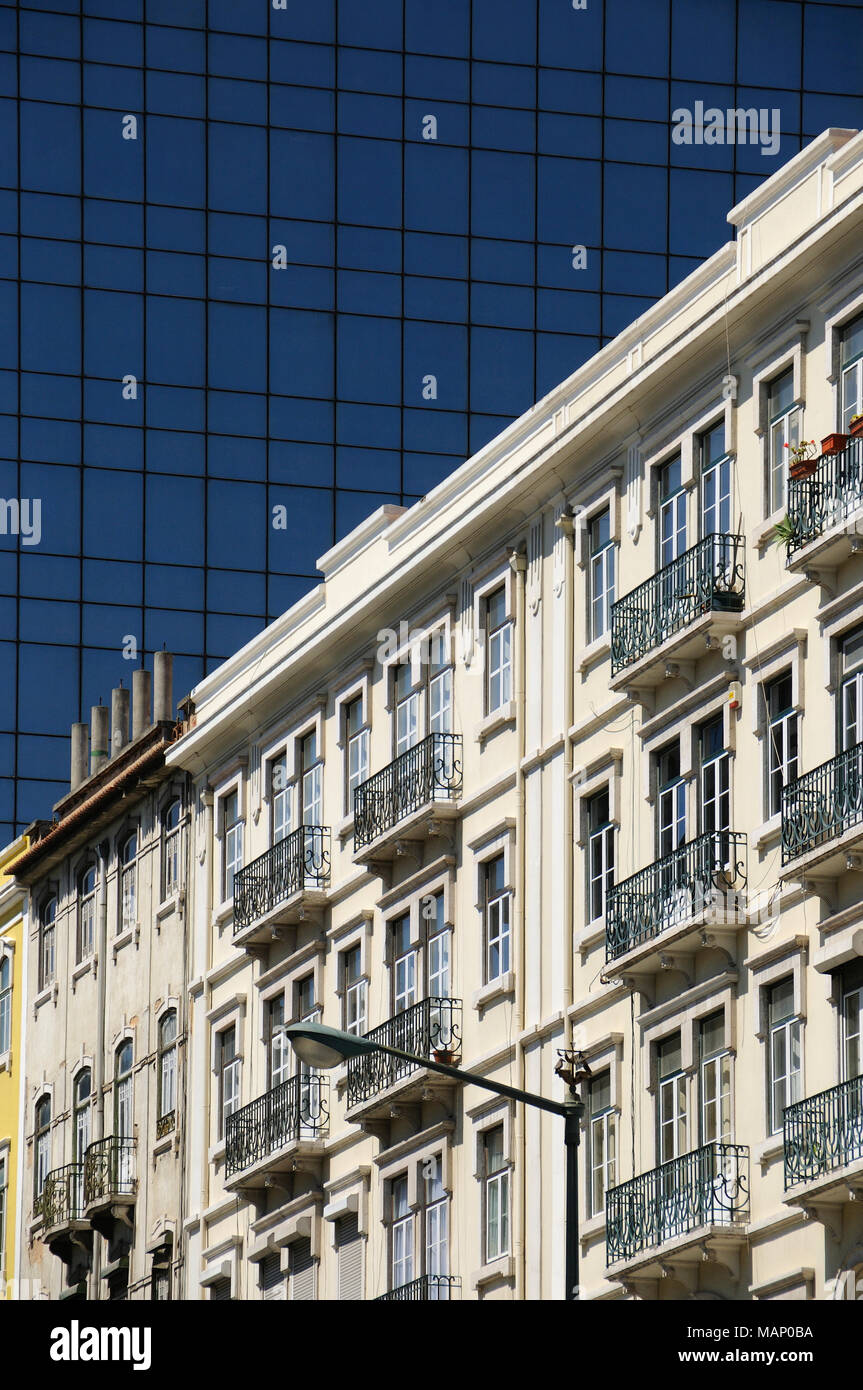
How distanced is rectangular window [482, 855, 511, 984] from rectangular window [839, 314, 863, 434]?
11.8 metres

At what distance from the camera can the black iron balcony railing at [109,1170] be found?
68312mm

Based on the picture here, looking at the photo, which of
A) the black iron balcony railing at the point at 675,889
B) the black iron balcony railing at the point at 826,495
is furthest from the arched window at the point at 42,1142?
the black iron balcony railing at the point at 826,495

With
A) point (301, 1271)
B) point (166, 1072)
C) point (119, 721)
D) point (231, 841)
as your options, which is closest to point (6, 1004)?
point (119, 721)

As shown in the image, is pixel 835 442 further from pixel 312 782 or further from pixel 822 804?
pixel 312 782

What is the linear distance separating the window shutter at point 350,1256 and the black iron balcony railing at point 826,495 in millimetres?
17354

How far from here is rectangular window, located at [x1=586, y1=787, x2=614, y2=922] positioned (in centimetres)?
5056

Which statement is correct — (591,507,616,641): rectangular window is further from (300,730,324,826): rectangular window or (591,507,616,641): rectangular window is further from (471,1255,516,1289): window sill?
(300,730,324,826): rectangular window

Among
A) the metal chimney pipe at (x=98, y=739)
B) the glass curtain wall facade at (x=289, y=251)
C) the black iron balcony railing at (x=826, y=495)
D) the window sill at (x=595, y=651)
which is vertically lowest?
the black iron balcony railing at (x=826, y=495)

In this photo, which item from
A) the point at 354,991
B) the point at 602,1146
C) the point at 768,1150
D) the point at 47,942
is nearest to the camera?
the point at 768,1150

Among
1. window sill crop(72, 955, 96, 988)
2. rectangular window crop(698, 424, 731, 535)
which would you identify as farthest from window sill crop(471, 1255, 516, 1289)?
window sill crop(72, 955, 96, 988)

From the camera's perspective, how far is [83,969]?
7325 centimetres

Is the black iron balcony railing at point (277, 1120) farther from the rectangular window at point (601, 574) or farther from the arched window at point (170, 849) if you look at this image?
the rectangular window at point (601, 574)

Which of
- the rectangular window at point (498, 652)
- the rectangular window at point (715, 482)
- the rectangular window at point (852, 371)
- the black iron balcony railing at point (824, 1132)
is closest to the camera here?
the black iron balcony railing at point (824, 1132)

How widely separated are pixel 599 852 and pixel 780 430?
24.6 feet
